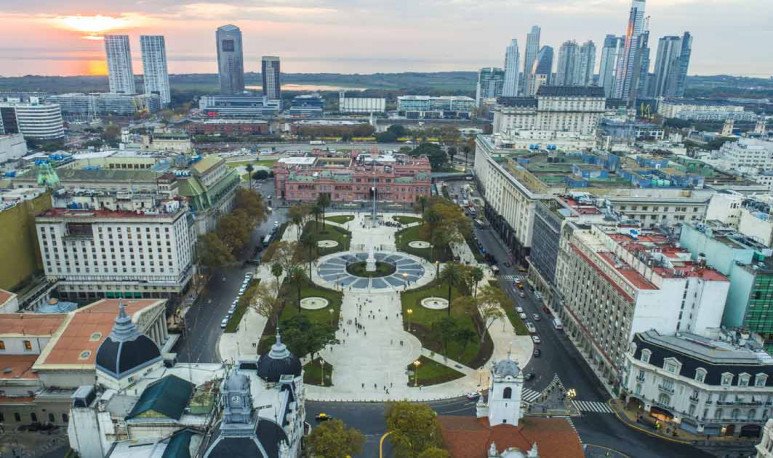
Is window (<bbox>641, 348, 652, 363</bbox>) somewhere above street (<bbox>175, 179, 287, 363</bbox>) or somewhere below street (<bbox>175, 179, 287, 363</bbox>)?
above

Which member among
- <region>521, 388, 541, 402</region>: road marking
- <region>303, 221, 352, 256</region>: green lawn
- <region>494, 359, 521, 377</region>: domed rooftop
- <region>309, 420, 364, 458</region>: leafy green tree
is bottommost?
<region>521, 388, 541, 402</region>: road marking

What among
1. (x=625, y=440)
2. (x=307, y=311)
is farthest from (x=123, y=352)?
(x=625, y=440)

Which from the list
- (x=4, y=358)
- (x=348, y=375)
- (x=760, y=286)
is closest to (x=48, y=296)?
(x=4, y=358)

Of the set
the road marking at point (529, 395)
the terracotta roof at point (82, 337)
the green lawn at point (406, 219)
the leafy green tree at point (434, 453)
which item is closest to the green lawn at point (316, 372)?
the terracotta roof at point (82, 337)

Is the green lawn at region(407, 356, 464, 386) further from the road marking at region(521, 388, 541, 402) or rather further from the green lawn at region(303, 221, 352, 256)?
the green lawn at region(303, 221, 352, 256)

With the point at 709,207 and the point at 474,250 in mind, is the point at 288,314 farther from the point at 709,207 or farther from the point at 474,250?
the point at 709,207

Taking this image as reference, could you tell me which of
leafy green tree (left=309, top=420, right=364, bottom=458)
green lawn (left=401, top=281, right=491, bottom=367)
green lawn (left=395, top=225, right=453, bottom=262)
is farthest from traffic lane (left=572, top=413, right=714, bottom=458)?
green lawn (left=395, top=225, right=453, bottom=262)

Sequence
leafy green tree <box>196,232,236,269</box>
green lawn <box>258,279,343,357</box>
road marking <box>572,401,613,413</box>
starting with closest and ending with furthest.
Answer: road marking <box>572,401,613,413</box> < green lawn <box>258,279,343,357</box> < leafy green tree <box>196,232,236,269</box>

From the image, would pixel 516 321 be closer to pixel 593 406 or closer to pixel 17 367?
pixel 593 406
